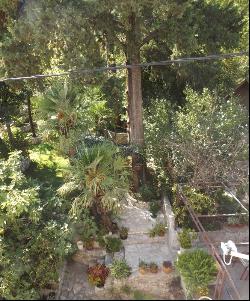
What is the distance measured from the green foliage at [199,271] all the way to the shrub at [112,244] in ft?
10.7

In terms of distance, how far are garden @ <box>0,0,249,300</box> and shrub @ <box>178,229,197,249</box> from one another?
35 mm

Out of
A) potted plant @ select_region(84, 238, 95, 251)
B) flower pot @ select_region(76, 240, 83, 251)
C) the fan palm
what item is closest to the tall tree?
the fan palm

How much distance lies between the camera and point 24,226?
9.19m

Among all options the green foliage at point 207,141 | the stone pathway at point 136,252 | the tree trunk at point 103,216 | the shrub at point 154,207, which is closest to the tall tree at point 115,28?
the green foliage at point 207,141

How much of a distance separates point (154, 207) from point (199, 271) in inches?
185

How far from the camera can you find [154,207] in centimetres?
1135

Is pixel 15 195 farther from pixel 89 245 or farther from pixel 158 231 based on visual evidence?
pixel 158 231

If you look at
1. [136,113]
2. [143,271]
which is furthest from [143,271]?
[136,113]

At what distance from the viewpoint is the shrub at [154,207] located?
1130 cm

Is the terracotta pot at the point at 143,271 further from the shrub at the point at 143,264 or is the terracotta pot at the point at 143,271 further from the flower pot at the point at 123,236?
the flower pot at the point at 123,236

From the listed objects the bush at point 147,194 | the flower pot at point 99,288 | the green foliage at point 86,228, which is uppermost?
the bush at point 147,194

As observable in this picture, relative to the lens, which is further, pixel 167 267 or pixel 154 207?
pixel 154 207

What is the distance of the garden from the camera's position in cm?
869

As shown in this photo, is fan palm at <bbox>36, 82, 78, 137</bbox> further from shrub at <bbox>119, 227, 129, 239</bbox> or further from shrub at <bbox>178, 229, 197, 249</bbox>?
shrub at <bbox>178, 229, 197, 249</bbox>
